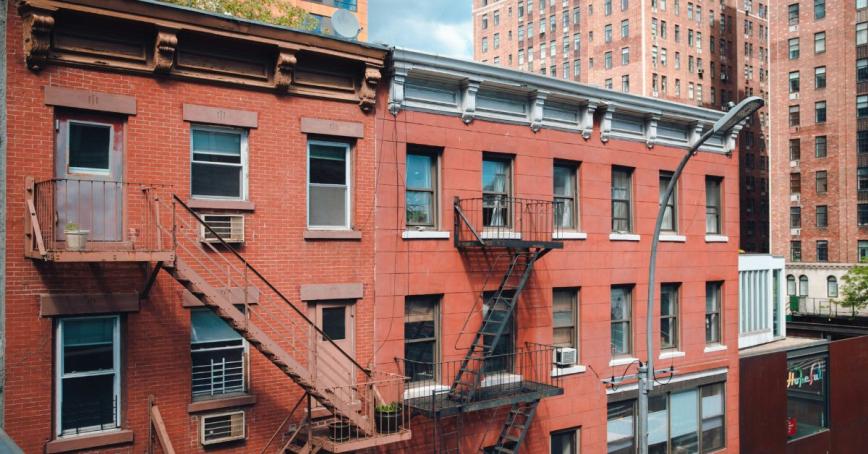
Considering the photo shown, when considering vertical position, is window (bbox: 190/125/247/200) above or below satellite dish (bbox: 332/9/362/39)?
below

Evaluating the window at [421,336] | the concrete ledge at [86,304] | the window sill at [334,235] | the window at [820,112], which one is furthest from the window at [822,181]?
the concrete ledge at [86,304]

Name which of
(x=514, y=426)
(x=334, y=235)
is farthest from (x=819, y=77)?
(x=334, y=235)

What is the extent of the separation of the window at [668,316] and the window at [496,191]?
6205mm

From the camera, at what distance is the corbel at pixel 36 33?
11016 mm

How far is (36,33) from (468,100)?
8.43 meters

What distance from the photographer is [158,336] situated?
40.2 feet

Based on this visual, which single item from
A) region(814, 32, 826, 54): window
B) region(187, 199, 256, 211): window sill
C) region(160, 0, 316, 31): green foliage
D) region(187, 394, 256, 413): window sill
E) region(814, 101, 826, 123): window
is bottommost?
region(187, 394, 256, 413): window sill

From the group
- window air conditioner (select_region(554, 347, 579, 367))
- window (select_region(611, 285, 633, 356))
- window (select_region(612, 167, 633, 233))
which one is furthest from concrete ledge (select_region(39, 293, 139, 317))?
window (select_region(612, 167, 633, 233))

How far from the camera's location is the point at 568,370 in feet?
58.4

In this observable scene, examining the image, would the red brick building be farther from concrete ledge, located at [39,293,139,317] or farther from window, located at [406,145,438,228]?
concrete ledge, located at [39,293,139,317]

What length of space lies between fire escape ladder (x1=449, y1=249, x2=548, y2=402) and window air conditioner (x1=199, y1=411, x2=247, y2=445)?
14.5 feet

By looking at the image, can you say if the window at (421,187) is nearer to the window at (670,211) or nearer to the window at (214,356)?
the window at (214,356)

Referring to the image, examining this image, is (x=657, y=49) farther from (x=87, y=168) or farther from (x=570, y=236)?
(x=87, y=168)

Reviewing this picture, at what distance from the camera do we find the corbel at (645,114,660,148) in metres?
19.8
